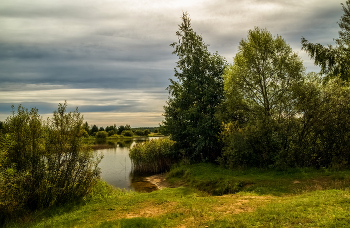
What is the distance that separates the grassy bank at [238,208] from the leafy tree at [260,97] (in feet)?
10.6

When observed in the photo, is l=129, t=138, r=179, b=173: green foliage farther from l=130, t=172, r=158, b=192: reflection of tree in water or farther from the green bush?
the green bush

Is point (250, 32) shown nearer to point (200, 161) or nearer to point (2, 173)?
point (200, 161)

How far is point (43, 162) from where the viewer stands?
35.8 feet

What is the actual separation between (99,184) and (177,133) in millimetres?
11376

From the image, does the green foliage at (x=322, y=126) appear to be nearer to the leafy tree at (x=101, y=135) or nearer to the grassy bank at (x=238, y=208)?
the grassy bank at (x=238, y=208)

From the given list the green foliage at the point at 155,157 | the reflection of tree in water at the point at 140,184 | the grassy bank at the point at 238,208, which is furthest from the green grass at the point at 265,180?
the green foliage at the point at 155,157

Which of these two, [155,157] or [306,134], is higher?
[306,134]

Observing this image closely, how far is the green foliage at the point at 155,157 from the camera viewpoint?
24.8 m

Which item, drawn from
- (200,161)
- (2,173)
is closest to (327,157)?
(200,161)

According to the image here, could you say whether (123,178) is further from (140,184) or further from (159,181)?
(159,181)

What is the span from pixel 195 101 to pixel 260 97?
256 inches

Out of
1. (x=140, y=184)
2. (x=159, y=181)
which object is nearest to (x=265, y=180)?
(x=159, y=181)

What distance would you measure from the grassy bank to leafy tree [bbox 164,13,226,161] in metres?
7.80

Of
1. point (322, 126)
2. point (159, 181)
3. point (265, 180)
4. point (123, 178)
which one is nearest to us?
point (265, 180)
